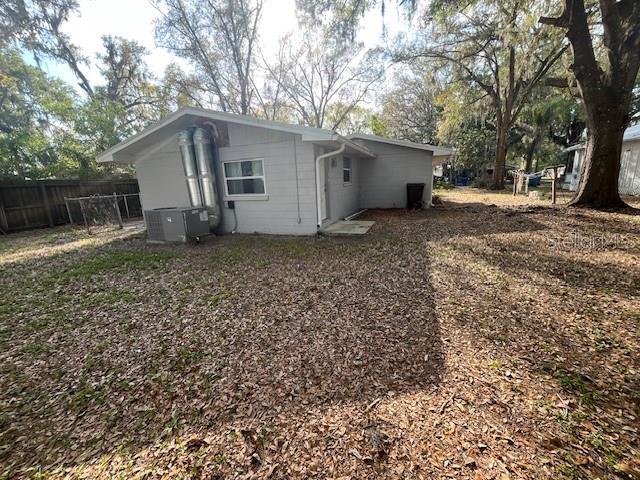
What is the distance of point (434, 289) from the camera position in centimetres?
378

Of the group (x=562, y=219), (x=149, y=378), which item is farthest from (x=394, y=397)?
(x=562, y=219)

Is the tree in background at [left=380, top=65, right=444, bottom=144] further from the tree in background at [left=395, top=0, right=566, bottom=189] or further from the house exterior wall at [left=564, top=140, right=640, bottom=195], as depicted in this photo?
the house exterior wall at [left=564, top=140, right=640, bottom=195]

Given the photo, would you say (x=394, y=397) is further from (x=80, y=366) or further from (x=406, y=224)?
(x=406, y=224)

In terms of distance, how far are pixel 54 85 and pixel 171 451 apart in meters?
22.2

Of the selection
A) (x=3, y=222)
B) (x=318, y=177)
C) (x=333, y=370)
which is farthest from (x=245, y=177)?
(x=3, y=222)

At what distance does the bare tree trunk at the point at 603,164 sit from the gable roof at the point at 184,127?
21.3 feet

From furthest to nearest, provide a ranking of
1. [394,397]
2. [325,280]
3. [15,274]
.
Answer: [15,274] < [325,280] < [394,397]

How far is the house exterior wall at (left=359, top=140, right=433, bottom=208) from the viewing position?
1113 cm

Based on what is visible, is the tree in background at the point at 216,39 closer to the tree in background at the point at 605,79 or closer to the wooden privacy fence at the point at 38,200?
the wooden privacy fence at the point at 38,200

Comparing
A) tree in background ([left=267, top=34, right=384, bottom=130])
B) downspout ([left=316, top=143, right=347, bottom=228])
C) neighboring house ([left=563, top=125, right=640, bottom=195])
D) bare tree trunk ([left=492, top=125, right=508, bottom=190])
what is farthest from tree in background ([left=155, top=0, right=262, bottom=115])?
neighboring house ([left=563, top=125, right=640, bottom=195])

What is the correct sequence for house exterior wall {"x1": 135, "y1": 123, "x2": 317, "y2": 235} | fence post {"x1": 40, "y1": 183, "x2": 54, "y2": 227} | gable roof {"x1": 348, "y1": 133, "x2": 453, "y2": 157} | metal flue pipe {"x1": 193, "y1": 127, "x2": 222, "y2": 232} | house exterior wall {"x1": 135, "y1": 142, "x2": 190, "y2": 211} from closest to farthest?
1. house exterior wall {"x1": 135, "y1": 123, "x2": 317, "y2": 235}
2. metal flue pipe {"x1": 193, "y1": 127, "x2": 222, "y2": 232}
3. house exterior wall {"x1": 135, "y1": 142, "x2": 190, "y2": 211}
4. gable roof {"x1": 348, "y1": 133, "x2": 453, "y2": 157}
5. fence post {"x1": 40, "y1": 183, "x2": 54, "y2": 227}

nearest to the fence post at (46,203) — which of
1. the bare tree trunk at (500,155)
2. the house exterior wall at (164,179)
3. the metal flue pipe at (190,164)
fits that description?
the house exterior wall at (164,179)

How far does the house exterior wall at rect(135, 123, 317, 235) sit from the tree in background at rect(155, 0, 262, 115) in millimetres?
10544

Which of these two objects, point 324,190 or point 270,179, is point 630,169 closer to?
point 324,190
